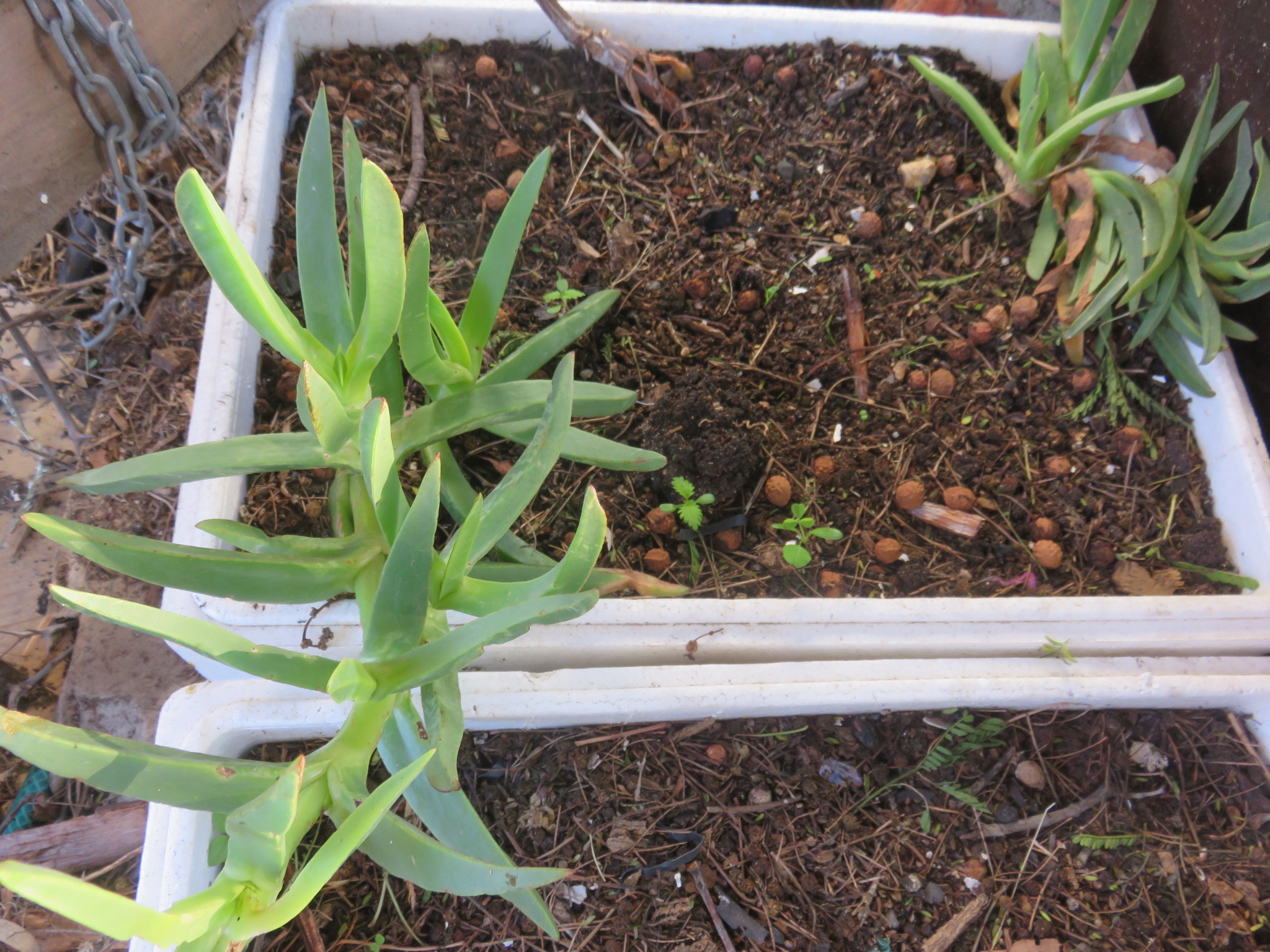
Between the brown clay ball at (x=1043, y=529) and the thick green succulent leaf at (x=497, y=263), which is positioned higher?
the thick green succulent leaf at (x=497, y=263)

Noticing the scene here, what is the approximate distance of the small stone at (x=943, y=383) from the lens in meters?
1.09

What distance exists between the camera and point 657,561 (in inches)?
37.0

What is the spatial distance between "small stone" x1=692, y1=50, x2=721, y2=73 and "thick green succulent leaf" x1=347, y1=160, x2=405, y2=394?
788 millimetres

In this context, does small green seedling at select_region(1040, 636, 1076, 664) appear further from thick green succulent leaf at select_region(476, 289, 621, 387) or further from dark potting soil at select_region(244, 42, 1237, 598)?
thick green succulent leaf at select_region(476, 289, 621, 387)

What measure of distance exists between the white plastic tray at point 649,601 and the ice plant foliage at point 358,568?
128 millimetres

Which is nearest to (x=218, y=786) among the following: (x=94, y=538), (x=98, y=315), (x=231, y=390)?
(x=94, y=538)

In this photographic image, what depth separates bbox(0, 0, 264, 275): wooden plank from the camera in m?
0.73

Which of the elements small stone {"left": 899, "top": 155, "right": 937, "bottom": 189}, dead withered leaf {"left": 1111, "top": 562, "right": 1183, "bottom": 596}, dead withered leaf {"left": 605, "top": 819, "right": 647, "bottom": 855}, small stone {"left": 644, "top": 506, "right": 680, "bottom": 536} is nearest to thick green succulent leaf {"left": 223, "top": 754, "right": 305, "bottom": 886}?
dead withered leaf {"left": 605, "top": 819, "right": 647, "bottom": 855}

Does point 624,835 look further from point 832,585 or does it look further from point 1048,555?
point 1048,555

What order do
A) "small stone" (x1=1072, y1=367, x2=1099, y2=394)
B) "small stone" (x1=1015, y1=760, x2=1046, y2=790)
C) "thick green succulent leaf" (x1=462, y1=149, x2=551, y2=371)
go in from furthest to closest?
"small stone" (x1=1072, y1=367, x2=1099, y2=394) → "small stone" (x1=1015, y1=760, x2=1046, y2=790) → "thick green succulent leaf" (x1=462, y1=149, x2=551, y2=371)

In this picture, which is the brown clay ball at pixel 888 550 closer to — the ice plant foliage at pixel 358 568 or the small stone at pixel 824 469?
the small stone at pixel 824 469

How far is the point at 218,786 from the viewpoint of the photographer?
566 millimetres

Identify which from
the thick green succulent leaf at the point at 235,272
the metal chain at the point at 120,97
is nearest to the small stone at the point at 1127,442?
the thick green succulent leaf at the point at 235,272

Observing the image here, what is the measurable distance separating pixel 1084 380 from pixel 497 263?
896 millimetres
